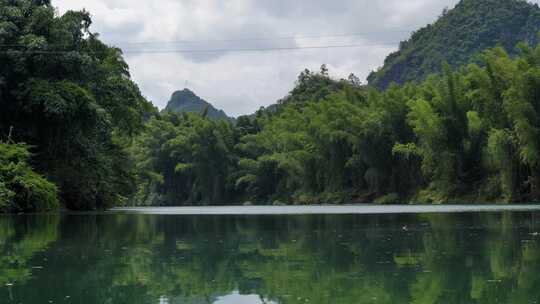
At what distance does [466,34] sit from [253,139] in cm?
3200

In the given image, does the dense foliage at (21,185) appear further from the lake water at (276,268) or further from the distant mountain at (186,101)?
the distant mountain at (186,101)

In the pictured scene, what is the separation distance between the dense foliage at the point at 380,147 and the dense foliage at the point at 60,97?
A: 1535 cm

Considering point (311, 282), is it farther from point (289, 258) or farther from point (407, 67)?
point (407, 67)

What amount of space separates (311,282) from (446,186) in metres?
32.7

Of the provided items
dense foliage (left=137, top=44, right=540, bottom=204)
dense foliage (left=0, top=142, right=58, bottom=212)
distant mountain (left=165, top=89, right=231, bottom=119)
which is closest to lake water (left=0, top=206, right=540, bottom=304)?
dense foliage (left=0, top=142, right=58, bottom=212)

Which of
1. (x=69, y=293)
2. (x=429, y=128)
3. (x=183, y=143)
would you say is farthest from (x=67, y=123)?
(x=183, y=143)

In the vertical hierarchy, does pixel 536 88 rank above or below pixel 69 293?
above

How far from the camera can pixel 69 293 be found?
6633mm

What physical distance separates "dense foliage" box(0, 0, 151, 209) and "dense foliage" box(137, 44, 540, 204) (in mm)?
15350

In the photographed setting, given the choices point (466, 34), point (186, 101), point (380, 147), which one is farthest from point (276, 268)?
point (186, 101)

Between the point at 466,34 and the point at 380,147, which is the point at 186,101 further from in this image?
the point at 380,147

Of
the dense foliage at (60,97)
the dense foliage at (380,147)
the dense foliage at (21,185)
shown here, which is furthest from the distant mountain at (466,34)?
the dense foliage at (21,185)

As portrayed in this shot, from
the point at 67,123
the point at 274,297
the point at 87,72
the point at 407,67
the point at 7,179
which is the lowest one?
the point at 274,297

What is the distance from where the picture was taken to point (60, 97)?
25.3 metres
